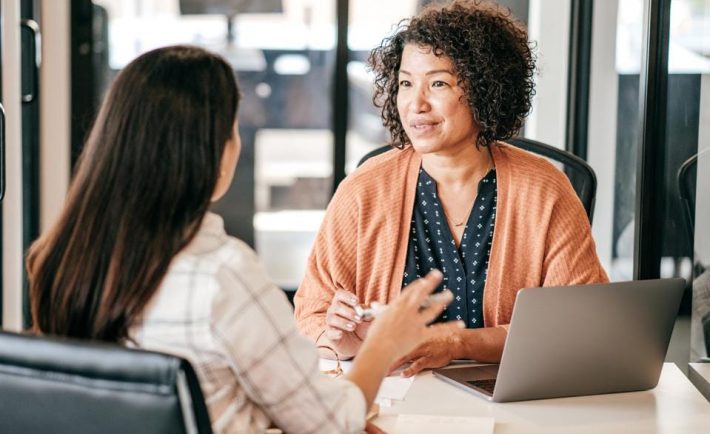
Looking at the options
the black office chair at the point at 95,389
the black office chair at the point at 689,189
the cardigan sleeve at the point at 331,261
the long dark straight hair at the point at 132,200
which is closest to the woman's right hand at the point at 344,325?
the cardigan sleeve at the point at 331,261

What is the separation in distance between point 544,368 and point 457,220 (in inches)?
21.4

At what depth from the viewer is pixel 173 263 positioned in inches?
46.5

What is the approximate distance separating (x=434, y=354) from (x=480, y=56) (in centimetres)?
65

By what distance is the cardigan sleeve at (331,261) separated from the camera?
1.99 m

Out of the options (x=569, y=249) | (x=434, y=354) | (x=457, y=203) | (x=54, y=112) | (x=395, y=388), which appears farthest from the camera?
(x=54, y=112)

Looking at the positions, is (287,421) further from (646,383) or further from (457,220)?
(457,220)

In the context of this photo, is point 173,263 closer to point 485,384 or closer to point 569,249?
point 485,384

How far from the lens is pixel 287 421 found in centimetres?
124

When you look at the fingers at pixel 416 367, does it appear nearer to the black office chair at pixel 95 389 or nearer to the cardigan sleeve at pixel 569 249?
the cardigan sleeve at pixel 569 249

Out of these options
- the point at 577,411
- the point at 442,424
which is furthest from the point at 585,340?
the point at 442,424

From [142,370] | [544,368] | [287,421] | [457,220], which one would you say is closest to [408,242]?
[457,220]

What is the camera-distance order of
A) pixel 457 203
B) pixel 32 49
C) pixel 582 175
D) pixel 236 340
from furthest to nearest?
1. pixel 32 49
2. pixel 582 175
3. pixel 457 203
4. pixel 236 340

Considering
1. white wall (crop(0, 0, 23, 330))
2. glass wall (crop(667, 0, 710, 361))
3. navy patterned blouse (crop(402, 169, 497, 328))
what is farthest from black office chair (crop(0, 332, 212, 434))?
white wall (crop(0, 0, 23, 330))

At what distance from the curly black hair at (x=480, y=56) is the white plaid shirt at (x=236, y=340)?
39.0 inches
